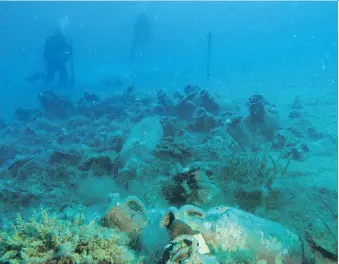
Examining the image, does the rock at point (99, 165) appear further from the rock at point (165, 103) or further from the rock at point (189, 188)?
the rock at point (165, 103)

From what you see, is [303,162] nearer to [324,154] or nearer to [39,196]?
[324,154]

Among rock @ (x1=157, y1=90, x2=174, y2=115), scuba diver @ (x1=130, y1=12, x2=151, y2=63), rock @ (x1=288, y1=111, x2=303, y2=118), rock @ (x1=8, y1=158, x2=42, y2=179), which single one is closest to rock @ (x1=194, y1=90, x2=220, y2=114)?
rock @ (x1=157, y1=90, x2=174, y2=115)

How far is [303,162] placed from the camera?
6844 mm

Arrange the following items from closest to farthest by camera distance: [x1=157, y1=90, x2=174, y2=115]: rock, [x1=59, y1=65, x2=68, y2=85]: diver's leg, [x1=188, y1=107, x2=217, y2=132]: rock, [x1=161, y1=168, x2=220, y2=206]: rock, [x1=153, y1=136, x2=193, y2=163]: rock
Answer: [x1=161, y1=168, x2=220, y2=206]: rock
[x1=153, y1=136, x2=193, y2=163]: rock
[x1=188, y1=107, x2=217, y2=132]: rock
[x1=157, y1=90, x2=174, y2=115]: rock
[x1=59, y1=65, x2=68, y2=85]: diver's leg

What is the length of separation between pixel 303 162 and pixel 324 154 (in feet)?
3.70

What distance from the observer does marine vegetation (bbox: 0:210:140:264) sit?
1997 millimetres

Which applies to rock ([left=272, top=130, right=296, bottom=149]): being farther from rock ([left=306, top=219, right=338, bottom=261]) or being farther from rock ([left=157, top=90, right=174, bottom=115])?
rock ([left=306, top=219, right=338, bottom=261])

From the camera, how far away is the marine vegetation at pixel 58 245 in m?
2.00

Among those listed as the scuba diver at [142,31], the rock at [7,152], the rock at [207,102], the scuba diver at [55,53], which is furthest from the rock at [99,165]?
the scuba diver at [142,31]

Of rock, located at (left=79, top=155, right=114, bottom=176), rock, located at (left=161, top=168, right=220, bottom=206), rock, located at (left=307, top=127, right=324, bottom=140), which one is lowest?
rock, located at (left=307, top=127, right=324, bottom=140)

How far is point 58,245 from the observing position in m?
2.05

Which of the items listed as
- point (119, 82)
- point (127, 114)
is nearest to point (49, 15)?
point (119, 82)

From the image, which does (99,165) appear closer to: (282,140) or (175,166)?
(175,166)

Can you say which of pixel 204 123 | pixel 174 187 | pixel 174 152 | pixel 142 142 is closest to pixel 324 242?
pixel 174 187
